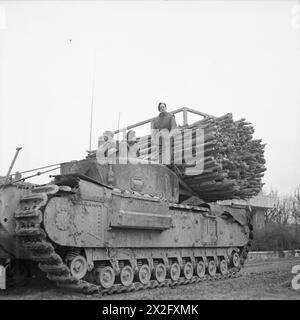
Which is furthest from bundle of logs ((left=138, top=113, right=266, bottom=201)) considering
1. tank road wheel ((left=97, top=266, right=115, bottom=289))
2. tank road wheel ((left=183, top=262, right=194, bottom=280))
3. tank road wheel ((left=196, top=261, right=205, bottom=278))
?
tank road wheel ((left=97, top=266, right=115, bottom=289))

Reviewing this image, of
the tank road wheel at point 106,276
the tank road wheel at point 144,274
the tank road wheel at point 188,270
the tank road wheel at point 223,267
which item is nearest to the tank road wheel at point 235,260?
the tank road wheel at point 223,267

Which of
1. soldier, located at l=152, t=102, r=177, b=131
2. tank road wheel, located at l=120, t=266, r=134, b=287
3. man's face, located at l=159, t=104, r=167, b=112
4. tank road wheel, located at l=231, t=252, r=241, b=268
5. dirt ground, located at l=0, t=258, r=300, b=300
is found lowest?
dirt ground, located at l=0, t=258, r=300, b=300

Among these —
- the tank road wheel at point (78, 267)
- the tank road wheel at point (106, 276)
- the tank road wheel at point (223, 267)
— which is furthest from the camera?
the tank road wheel at point (223, 267)

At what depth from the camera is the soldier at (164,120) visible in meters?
14.2

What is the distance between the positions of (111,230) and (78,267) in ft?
3.86

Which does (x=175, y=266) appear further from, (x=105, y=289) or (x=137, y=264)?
(x=105, y=289)

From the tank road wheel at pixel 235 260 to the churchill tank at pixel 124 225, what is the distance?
3 centimetres

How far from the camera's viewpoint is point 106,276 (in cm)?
1039

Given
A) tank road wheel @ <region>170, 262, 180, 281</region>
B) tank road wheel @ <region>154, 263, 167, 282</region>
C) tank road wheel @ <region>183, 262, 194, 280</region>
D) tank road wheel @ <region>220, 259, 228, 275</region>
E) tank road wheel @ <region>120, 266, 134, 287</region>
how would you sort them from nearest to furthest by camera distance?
tank road wheel @ <region>120, 266, 134, 287</region> < tank road wheel @ <region>154, 263, 167, 282</region> < tank road wheel @ <region>170, 262, 180, 281</region> < tank road wheel @ <region>183, 262, 194, 280</region> < tank road wheel @ <region>220, 259, 228, 275</region>

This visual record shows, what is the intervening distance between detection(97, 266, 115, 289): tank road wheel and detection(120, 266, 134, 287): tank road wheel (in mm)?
313

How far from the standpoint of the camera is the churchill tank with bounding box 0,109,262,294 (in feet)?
30.8

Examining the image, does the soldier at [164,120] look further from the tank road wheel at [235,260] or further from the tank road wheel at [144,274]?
the tank road wheel at [235,260]

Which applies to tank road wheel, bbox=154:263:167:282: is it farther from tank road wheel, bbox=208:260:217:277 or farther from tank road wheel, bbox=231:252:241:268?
tank road wheel, bbox=231:252:241:268
